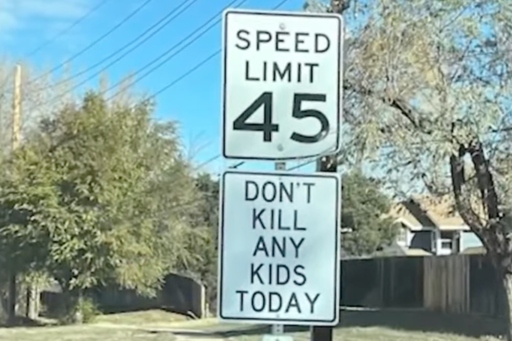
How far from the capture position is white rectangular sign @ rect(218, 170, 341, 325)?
4.11 meters

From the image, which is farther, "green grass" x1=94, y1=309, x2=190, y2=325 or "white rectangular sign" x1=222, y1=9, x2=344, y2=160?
"green grass" x1=94, y1=309, x2=190, y2=325

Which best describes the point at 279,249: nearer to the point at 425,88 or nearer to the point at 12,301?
the point at 425,88

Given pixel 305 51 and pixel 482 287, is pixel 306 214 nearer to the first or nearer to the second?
pixel 305 51

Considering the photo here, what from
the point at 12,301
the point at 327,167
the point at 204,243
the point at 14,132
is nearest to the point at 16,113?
the point at 14,132

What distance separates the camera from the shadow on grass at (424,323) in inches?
1017

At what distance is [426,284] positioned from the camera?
35219mm

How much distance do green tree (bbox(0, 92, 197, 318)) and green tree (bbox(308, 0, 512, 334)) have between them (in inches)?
600

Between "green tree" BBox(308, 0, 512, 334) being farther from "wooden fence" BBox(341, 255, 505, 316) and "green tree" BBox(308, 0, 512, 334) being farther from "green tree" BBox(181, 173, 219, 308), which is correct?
"green tree" BBox(181, 173, 219, 308)

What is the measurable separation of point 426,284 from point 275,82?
104ft

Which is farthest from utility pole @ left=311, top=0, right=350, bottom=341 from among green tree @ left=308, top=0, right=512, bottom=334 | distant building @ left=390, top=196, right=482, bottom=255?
distant building @ left=390, top=196, right=482, bottom=255

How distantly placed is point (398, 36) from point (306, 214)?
13.3m

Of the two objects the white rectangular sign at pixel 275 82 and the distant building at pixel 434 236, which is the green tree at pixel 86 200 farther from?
the white rectangular sign at pixel 275 82

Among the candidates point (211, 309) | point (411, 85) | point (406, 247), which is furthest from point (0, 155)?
point (406, 247)

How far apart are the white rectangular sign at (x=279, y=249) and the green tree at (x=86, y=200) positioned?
93.7 feet
